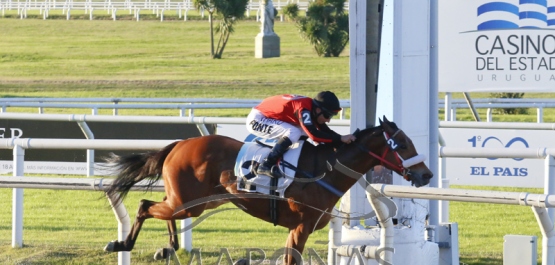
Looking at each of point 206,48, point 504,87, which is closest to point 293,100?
point 504,87

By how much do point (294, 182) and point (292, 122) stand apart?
37 centimetres

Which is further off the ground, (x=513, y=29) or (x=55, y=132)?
(x=513, y=29)

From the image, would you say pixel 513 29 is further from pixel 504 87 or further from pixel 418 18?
pixel 418 18

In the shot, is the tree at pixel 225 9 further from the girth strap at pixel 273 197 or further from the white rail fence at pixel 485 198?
the white rail fence at pixel 485 198

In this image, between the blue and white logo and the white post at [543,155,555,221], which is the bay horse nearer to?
the white post at [543,155,555,221]

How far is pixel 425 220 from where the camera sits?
5.50 meters

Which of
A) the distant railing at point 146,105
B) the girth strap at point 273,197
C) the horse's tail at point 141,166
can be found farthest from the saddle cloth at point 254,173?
the distant railing at point 146,105

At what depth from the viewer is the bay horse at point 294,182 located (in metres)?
5.21

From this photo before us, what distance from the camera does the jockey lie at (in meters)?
5.32

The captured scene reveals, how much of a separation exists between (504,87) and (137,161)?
630 centimetres

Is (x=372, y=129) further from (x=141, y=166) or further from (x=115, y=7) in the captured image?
(x=115, y=7)

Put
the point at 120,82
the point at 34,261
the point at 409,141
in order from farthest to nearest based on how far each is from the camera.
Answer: the point at 120,82
the point at 34,261
the point at 409,141

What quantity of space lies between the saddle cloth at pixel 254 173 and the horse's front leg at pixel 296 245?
0.23 meters

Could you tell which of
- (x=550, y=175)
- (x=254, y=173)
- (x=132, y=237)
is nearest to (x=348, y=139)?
(x=254, y=173)
